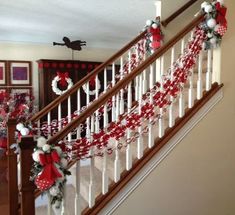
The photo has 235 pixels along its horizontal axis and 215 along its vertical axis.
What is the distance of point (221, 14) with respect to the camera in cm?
236

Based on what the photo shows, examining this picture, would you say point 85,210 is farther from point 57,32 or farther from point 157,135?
point 57,32

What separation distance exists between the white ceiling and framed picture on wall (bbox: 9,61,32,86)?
47 centimetres

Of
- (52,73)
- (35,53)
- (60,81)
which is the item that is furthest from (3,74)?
(60,81)

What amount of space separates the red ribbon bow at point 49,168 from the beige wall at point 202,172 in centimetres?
Result: 75

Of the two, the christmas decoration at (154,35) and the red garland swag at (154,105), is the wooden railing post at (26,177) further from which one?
the christmas decoration at (154,35)

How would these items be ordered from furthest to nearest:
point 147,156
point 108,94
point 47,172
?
point 147,156 < point 108,94 < point 47,172

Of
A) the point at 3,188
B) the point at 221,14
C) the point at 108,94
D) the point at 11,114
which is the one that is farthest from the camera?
the point at 3,188

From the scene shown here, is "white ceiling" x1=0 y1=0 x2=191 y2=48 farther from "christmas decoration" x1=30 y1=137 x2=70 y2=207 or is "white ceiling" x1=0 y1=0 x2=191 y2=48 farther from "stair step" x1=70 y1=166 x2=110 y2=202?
"christmas decoration" x1=30 y1=137 x2=70 y2=207

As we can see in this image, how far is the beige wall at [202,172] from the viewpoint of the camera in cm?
229

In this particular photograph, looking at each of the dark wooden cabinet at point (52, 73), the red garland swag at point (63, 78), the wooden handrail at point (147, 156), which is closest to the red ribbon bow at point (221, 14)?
the wooden handrail at point (147, 156)

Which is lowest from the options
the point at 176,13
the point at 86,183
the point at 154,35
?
the point at 86,183

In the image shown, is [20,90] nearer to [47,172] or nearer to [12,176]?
[12,176]

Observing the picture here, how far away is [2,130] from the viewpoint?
2.91 m

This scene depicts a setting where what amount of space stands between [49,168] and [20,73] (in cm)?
425
